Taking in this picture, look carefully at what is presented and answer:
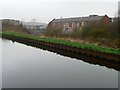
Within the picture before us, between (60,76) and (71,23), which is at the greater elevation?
(71,23)

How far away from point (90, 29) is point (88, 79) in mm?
20315

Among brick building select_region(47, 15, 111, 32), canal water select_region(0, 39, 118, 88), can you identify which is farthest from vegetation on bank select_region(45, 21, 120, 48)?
brick building select_region(47, 15, 111, 32)

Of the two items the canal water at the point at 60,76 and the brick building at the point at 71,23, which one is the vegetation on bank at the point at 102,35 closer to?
the canal water at the point at 60,76

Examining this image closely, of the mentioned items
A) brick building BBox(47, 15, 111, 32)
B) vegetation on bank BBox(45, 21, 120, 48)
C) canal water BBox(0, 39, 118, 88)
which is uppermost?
brick building BBox(47, 15, 111, 32)

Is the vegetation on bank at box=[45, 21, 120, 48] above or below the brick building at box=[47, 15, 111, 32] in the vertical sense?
below

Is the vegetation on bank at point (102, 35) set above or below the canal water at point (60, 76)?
above

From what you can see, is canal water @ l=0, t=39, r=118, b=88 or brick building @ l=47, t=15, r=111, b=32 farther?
brick building @ l=47, t=15, r=111, b=32

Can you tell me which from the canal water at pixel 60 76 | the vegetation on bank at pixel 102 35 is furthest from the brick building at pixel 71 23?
the canal water at pixel 60 76

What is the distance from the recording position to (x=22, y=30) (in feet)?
277

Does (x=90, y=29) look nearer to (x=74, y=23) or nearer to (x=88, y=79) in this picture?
(x=88, y=79)

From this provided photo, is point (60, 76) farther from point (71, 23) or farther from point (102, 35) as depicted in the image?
point (71, 23)

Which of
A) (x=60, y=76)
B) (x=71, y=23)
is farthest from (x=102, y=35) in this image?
(x=71, y=23)

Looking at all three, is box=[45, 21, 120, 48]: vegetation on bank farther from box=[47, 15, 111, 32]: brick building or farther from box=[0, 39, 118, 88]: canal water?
box=[47, 15, 111, 32]: brick building

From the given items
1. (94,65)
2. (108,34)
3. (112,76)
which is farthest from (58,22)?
(112,76)
